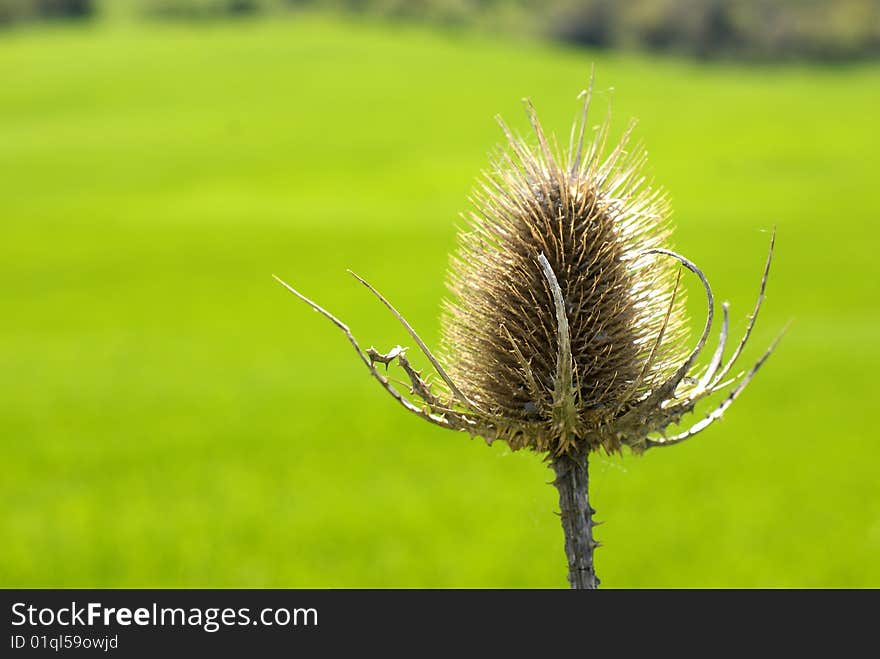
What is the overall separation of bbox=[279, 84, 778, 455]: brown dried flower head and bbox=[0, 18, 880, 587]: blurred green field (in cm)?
24

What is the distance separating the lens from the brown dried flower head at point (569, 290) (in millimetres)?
2303

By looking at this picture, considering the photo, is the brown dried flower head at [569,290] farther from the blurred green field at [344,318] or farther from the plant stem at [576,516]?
the blurred green field at [344,318]

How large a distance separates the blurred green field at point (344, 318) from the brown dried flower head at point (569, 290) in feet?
0.79

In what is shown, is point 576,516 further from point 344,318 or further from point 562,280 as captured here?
point 344,318

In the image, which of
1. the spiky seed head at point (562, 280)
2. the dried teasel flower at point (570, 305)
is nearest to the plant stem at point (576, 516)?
the dried teasel flower at point (570, 305)

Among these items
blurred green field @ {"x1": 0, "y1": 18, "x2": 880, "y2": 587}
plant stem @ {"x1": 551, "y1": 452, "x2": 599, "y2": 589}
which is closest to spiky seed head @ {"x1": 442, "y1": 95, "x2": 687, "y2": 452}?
plant stem @ {"x1": 551, "y1": 452, "x2": 599, "y2": 589}

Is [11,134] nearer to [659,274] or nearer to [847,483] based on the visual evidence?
[847,483]

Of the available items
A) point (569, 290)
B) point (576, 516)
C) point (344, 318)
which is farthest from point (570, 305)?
point (344, 318)

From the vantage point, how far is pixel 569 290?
2.39m

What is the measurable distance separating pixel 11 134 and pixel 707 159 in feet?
157

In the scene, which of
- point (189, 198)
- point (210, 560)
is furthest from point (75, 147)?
point (210, 560)

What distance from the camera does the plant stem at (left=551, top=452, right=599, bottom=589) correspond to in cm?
202

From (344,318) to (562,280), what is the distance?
30.4m

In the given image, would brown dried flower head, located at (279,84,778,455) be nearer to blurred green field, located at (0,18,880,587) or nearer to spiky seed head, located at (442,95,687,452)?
spiky seed head, located at (442,95,687,452)
